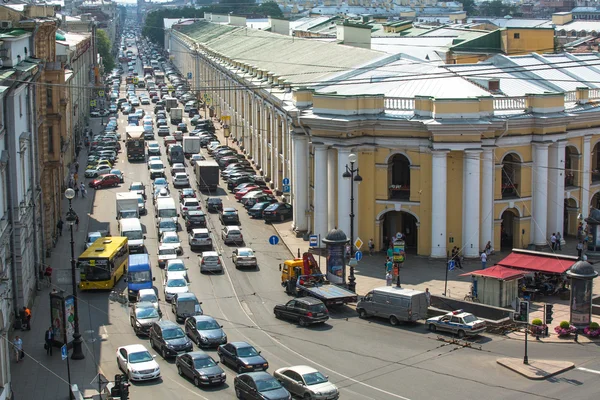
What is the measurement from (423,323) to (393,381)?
8590mm

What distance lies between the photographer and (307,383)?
3297 cm

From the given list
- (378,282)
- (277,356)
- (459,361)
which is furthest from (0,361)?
(378,282)

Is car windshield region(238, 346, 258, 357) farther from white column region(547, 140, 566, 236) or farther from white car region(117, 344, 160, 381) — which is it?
white column region(547, 140, 566, 236)

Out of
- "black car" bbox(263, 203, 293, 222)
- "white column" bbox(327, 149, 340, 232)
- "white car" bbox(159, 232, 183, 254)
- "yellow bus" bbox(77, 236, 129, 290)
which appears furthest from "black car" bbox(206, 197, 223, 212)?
"yellow bus" bbox(77, 236, 129, 290)

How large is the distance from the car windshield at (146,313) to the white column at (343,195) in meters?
16.5

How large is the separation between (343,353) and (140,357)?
7.79 m

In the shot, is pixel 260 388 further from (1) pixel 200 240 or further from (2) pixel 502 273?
(1) pixel 200 240

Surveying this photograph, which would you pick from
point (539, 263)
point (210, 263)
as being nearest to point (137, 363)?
point (210, 263)

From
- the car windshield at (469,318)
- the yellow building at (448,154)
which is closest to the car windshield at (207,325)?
the car windshield at (469,318)

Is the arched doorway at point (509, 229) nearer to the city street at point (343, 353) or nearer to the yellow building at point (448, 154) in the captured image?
the yellow building at point (448, 154)

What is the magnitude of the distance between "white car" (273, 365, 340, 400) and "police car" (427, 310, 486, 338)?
9.20 m

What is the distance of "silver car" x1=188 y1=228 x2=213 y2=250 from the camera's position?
59438mm

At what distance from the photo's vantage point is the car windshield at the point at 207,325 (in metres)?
40.6

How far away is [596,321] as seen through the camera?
141 ft
